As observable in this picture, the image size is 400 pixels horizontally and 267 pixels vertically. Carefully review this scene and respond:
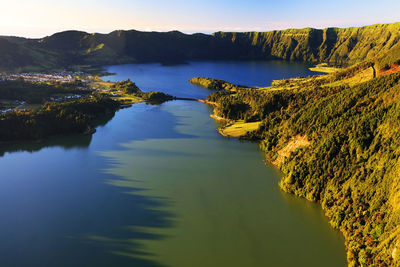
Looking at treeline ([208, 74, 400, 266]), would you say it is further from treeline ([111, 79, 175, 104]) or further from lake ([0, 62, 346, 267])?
treeline ([111, 79, 175, 104])

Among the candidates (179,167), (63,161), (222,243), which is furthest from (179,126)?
(222,243)

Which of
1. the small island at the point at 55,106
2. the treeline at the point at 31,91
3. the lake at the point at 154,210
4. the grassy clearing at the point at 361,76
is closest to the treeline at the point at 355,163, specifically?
the lake at the point at 154,210

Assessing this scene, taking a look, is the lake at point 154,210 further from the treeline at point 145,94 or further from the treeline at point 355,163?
the treeline at point 145,94

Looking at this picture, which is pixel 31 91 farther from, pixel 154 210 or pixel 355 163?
pixel 355 163

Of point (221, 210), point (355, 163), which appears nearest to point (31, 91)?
point (221, 210)

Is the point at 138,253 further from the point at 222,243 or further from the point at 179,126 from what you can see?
the point at 179,126
